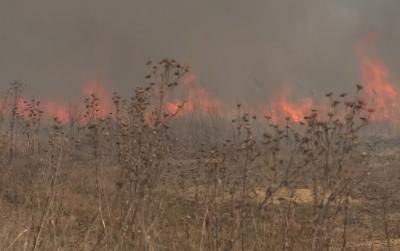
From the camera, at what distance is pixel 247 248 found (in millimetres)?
7039

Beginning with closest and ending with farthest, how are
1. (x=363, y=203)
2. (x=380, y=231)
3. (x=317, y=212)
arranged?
(x=317, y=212) → (x=380, y=231) → (x=363, y=203)

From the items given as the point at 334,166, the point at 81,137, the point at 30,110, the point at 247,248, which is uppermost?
the point at 30,110

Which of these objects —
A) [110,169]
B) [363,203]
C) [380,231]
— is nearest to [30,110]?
[110,169]

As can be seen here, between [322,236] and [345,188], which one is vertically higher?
[345,188]

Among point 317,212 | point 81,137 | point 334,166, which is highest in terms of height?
point 81,137

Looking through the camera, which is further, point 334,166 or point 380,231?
point 380,231

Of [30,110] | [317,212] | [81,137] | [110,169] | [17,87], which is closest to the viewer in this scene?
[317,212]

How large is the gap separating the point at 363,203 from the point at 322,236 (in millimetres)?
16337

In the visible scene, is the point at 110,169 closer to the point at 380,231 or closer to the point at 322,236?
the point at 322,236

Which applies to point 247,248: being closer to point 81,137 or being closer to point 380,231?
point 81,137

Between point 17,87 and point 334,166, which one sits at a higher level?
point 17,87

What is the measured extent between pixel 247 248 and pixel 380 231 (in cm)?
658

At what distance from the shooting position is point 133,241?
16.9 feet

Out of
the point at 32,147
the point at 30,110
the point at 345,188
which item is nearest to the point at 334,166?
the point at 345,188
